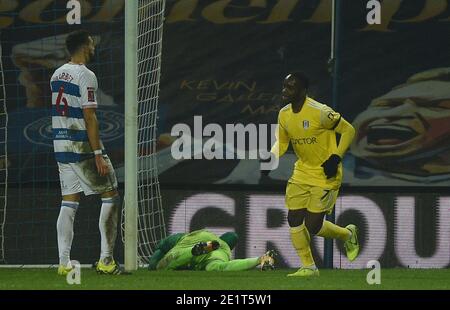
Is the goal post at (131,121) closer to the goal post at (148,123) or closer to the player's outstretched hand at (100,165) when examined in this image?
the player's outstretched hand at (100,165)

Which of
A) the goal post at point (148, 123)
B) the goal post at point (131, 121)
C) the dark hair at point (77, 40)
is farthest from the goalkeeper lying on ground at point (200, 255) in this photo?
the dark hair at point (77, 40)

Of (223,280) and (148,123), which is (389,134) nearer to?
(148,123)

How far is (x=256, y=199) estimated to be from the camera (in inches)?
485

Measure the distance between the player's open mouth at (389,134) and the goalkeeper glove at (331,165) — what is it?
70.9 inches

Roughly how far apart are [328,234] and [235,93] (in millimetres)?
1936

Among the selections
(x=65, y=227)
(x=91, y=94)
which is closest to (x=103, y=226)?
(x=65, y=227)

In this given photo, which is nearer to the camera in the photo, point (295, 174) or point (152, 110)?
point (295, 174)

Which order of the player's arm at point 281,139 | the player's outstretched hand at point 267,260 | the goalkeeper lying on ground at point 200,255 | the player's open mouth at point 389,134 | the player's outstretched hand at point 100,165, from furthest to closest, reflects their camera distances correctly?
1. the player's open mouth at point 389,134
2. the player's outstretched hand at point 267,260
3. the goalkeeper lying on ground at point 200,255
4. the player's arm at point 281,139
5. the player's outstretched hand at point 100,165

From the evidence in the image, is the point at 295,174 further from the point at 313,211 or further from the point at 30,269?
the point at 30,269

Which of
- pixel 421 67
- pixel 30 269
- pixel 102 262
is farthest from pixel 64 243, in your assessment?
pixel 421 67

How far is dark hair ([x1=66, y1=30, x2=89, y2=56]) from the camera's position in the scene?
10266mm

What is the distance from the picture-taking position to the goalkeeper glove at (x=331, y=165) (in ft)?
34.6

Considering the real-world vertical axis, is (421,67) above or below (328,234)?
above

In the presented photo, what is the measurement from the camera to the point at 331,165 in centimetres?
1054
